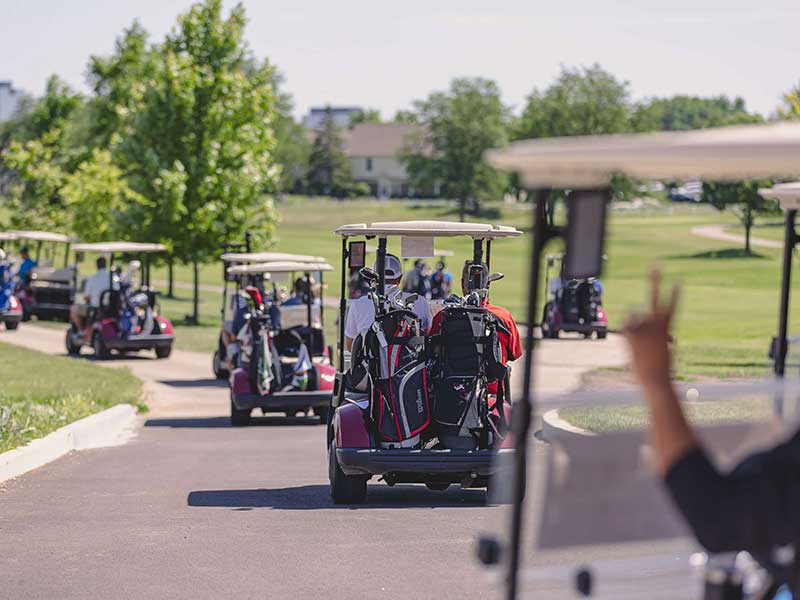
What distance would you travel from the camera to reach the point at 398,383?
32.8 ft

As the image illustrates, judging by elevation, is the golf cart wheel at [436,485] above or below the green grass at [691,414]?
below

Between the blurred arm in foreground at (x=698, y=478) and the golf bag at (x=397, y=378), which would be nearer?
the blurred arm in foreground at (x=698, y=478)

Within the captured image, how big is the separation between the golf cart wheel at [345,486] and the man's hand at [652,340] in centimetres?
672

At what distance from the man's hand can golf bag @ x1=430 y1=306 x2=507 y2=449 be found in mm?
6392

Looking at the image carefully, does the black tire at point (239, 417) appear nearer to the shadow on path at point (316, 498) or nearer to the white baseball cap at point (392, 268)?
the shadow on path at point (316, 498)

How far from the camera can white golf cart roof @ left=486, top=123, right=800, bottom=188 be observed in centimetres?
343

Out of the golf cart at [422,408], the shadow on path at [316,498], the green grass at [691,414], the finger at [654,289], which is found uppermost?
the finger at [654,289]

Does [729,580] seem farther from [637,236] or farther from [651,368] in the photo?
[637,236]

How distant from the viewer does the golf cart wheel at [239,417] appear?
1657 centimetres

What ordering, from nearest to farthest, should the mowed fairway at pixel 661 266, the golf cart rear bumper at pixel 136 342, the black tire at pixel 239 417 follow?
the black tire at pixel 239 417 → the golf cart rear bumper at pixel 136 342 → the mowed fairway at pixel 661 266

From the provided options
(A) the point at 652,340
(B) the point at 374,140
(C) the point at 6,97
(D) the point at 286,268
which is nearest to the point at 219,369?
(D) the point at 286,268

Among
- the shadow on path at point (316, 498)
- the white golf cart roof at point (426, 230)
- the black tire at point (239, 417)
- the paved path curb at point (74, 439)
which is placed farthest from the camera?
the black tire at point (239, 417)

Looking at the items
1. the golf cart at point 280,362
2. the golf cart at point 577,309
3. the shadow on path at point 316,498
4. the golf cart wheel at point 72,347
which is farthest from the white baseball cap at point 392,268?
the golf cart at point 577,309

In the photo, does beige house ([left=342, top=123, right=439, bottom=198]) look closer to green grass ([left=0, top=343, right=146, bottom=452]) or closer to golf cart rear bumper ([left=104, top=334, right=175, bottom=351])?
golf cart rear bumper ([left=104, top=334, right=175, bottom=351])
